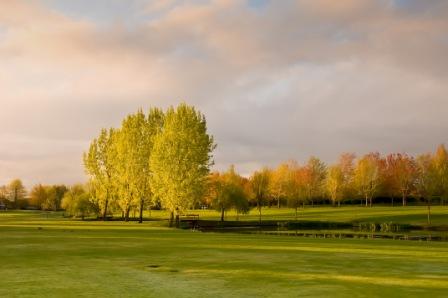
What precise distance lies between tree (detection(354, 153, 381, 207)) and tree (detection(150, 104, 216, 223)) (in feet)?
228

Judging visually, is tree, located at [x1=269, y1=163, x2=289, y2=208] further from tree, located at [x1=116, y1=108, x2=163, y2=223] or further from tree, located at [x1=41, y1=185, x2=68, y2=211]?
tree, located at [x1=41, y1=185, x2=68, y2=211]

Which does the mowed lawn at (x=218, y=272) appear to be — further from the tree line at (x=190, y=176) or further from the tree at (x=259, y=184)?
the tree at (x=259, y=184)

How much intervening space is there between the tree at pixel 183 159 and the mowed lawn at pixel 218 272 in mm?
35158

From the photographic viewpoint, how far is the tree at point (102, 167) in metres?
89.7

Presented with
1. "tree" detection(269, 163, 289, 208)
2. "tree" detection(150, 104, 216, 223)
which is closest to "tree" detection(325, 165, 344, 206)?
"tree" detection(269, 163, 289, 208)

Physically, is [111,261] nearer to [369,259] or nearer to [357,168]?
[369,259]

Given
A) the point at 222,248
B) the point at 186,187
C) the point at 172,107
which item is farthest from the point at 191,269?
the point at 172,107

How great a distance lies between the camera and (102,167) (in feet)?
300

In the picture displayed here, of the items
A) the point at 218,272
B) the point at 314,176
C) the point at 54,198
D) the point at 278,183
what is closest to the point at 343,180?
the point at 314,176

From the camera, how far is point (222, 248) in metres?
32.1

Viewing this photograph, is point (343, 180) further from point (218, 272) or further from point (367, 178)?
point (218, 272)

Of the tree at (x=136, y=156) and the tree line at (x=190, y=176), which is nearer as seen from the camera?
the tree line at (x=190, y=176)

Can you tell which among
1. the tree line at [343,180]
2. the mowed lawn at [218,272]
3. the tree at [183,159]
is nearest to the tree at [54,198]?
the tree line at [343,180]

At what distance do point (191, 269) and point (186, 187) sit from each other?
4545cm
